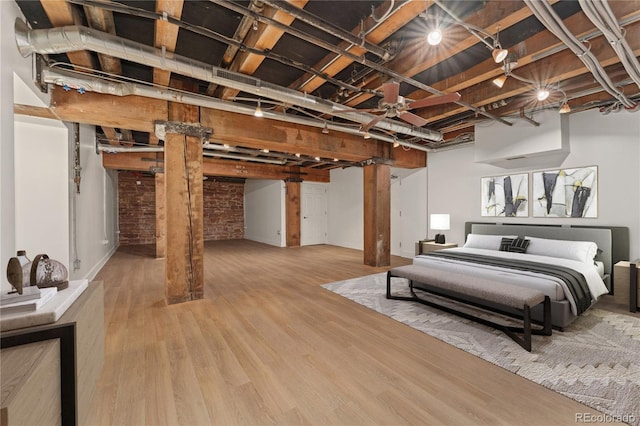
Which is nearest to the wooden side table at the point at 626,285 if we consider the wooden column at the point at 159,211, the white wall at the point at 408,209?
the white wall at the point at 408,209

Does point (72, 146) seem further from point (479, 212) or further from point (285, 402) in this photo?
point (479, 212)

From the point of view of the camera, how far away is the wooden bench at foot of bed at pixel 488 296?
238 cm

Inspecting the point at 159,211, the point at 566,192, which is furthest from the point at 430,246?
the point at 159,211

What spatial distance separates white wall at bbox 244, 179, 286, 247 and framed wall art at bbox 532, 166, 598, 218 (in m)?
6.77

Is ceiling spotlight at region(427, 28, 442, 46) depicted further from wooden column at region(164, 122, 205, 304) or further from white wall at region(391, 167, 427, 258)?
white wall at region(391, 167, 427, 258)

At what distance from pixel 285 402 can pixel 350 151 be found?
432cm

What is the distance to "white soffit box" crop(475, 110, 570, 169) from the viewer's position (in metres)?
4.02

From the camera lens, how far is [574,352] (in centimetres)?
227

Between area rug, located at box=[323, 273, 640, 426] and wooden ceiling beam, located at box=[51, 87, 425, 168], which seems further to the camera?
wooden ceiling beam, located at box=[51, 87, 425, 168]

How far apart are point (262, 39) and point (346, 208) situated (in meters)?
6.69

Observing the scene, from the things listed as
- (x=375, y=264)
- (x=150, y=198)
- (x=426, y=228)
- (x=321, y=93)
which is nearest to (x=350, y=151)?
(x=321, y=93)

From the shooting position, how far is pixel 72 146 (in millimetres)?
3613

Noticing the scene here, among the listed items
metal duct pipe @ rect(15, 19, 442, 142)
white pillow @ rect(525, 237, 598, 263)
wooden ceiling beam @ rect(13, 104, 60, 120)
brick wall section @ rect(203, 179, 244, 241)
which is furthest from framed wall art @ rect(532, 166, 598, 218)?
brick wall section @ rect(203, 179, 244, 241)

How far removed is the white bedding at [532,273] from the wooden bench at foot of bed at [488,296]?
242mm
